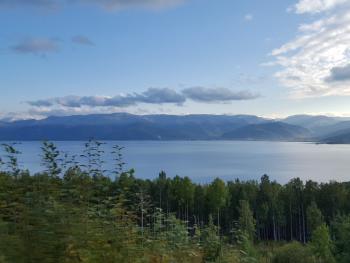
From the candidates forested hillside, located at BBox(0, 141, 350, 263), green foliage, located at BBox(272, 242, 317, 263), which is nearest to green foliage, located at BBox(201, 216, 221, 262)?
forested hillside, located at BBox(0, 141, 350, 263)

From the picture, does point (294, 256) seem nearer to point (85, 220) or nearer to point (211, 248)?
point (211, 248)

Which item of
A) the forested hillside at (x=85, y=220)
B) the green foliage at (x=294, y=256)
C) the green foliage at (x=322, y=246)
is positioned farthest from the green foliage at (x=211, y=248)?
the green foliage at (x=322, y=246)

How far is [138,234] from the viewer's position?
5.89 metres

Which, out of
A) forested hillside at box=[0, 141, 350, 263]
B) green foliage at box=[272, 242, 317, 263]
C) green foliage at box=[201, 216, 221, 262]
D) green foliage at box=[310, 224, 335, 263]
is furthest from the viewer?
green foliage at box=[310, 224, 335, 263]

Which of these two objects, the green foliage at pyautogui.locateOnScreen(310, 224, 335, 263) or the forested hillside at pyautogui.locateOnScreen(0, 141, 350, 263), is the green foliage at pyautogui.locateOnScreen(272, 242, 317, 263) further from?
the forested hillside at pyautogui.locateOnScreen(0, 141, 350, 263)

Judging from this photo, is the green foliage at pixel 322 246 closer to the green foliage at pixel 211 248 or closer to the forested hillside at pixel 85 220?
the forested hillside at pixel 85 220

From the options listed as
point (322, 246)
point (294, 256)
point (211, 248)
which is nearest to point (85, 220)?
point (211, 248)

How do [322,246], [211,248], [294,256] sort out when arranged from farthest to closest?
1. [322,246]
2. [294,256]
3. [211,248]

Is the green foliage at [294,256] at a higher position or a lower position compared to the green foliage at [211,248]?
lower

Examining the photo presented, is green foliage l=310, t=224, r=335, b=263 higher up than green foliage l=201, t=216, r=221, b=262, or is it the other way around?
green foliage l=201, t=216, r=221, b=262

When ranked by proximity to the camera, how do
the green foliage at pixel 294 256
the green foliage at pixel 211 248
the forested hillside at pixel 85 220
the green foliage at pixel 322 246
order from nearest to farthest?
the forested hillside at pixel 85 220, the green foliage at pixel 211 248, the green foliage at pixel 294 256, the green foliage at pixel 322 246

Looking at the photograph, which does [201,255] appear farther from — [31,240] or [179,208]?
[179,208]

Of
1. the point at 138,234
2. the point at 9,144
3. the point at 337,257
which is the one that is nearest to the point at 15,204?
the point at 9,144

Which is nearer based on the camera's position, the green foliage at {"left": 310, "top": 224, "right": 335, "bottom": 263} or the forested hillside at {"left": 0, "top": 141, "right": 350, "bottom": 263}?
the forested hillside at {"left": 0, "top": 141, "right": 350, "bottom": 263}
